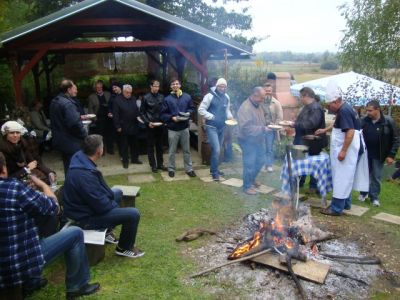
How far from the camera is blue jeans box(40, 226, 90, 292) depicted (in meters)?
3.65

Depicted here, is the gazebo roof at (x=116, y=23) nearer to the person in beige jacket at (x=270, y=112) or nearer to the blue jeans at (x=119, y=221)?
the person in beige jacket at (x=270, y=112)

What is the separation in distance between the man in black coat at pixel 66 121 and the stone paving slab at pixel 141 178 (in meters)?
1.68

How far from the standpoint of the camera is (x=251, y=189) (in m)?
7.09

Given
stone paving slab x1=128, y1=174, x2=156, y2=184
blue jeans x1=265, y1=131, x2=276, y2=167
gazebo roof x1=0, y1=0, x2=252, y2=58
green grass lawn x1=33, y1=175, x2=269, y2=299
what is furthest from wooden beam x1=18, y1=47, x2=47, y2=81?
blue jeans x1=265, y1=131, x2=276, y2=167

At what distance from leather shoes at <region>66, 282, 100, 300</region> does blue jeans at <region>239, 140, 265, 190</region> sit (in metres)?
3.71

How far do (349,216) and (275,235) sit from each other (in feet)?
6.74

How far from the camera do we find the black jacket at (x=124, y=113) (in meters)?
8.42

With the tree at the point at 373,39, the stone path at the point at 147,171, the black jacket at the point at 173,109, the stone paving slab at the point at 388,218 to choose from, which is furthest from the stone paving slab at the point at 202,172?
the tree at the point at 373,39

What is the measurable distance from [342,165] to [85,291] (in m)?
4.11

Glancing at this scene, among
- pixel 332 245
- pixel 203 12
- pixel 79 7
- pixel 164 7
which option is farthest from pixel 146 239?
pixel 203 12

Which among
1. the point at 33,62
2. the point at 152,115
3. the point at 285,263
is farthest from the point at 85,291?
the point at 33,62

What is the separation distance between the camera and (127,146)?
345 inches

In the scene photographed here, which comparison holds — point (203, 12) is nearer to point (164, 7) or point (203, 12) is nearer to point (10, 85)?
point (164, 7)

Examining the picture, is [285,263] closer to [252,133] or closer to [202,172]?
[252,133]
